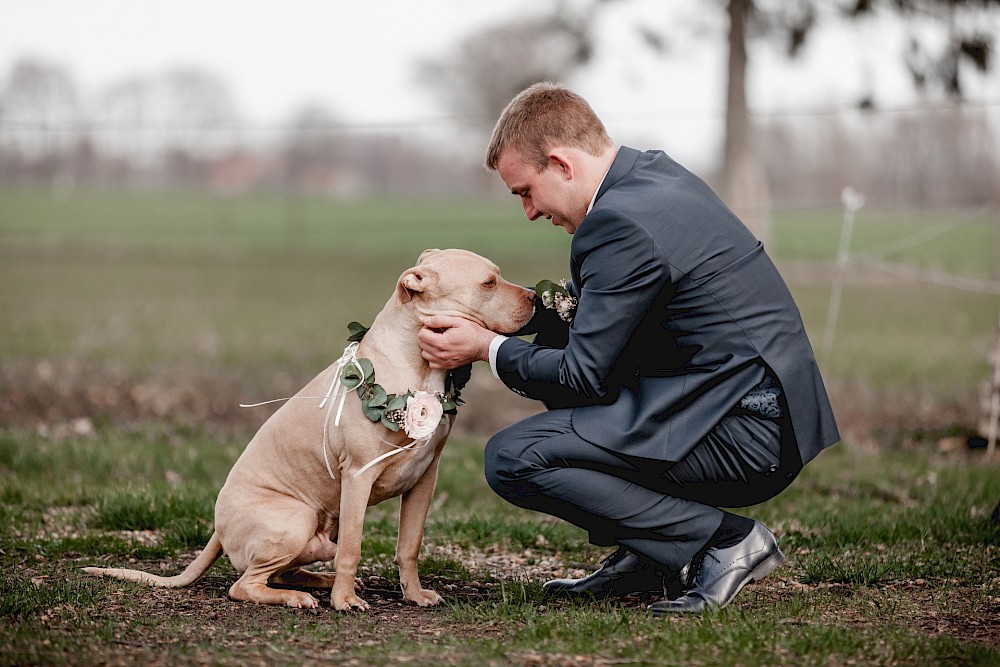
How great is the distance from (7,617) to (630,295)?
2.61 m

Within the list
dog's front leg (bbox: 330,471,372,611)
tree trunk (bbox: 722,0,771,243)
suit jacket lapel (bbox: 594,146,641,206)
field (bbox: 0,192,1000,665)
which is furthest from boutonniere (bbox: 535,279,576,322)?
tree trunk (bbox: 722,0,771,243)

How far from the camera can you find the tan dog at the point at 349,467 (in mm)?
4250

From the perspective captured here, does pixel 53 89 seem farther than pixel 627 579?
Yes

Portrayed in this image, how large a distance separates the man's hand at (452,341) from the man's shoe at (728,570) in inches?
46.9

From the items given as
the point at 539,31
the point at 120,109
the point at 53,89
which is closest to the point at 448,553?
the point at 539,31

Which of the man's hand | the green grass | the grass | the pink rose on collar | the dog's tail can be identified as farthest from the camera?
the green grass

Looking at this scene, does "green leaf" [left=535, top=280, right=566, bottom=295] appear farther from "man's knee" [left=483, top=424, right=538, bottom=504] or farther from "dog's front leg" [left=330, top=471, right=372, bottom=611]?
"dog's front leg" [left=330, top=471, right=372, bottom=611]

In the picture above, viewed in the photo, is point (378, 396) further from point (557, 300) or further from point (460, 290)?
point (557, 300)

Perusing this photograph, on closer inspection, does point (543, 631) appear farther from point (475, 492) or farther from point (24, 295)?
point (24, 295)

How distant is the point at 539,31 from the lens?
50.9 feet

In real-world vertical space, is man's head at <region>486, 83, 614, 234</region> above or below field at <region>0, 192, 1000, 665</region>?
above

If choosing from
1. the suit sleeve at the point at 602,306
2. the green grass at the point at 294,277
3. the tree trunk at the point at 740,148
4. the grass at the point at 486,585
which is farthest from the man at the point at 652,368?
the tree trunk at the point at 740,148

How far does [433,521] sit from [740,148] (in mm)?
12038

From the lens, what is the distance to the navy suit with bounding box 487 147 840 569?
13.2 ft
